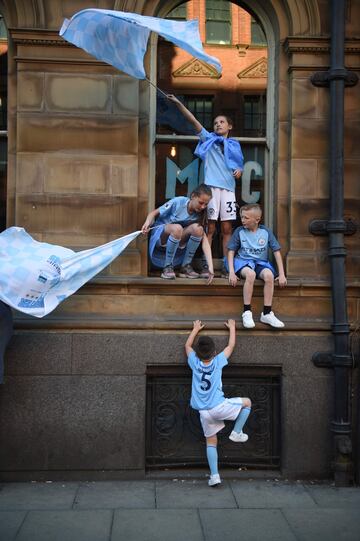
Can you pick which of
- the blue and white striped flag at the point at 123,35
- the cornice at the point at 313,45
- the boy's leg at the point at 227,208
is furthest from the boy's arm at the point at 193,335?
the cornice at the point at 313,45

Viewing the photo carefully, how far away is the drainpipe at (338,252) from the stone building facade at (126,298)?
0.14 meters

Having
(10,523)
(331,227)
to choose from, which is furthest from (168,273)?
(10,523)

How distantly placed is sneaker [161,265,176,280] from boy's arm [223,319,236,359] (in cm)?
83

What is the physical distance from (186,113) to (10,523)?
4.79m

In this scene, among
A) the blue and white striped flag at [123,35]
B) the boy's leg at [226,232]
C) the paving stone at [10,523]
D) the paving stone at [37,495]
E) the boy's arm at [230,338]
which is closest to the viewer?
the paving stone at [10,523]

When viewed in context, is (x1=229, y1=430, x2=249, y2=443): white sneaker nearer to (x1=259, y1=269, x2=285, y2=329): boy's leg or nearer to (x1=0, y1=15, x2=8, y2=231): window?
(x1=259, y1=269, x2=285, y2=329): boy's leg

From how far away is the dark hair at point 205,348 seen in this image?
6.91 m

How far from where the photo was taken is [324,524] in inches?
238

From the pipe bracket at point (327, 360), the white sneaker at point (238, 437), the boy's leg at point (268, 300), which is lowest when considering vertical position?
the white sneaker at point (238, 437)

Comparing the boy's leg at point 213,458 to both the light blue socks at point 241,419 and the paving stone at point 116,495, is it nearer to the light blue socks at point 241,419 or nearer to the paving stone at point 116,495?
the light blue socks at point 241,419

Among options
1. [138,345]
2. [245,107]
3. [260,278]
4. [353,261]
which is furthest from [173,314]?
[245,107]

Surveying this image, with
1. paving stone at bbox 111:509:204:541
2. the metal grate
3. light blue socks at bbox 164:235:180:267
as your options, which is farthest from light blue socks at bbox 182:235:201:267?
paving stone at bbox 111:509:204:541

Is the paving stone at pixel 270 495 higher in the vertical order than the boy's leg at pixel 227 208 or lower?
lower

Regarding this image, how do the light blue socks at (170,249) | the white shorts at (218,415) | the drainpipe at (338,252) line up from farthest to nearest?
the light blue socks at (170,249) → the drainpipe at (338,252) → the white shorts at (218,415)
